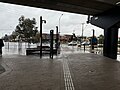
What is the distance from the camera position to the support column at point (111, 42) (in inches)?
907

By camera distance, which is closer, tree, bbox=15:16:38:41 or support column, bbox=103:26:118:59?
support column, bbox=103:26:118:59

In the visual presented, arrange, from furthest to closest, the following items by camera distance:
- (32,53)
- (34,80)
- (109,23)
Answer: (32,53) → (109,23) → (34,80)

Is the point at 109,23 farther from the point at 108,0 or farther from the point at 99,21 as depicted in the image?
the point at 108,0

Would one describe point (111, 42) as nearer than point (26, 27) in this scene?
Yes

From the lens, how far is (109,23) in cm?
2262

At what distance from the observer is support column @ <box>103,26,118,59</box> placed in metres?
23.0

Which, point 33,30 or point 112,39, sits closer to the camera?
point 112,39

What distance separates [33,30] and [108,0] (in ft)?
113

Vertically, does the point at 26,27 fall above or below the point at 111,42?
above

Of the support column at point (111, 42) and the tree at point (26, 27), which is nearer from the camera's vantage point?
the support column at point (111, 42)

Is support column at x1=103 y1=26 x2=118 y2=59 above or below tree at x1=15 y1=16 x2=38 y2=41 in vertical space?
below

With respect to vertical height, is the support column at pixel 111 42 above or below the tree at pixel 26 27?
below

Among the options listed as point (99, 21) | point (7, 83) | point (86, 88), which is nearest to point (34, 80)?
point (7, 83)

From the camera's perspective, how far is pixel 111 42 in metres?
23.6
